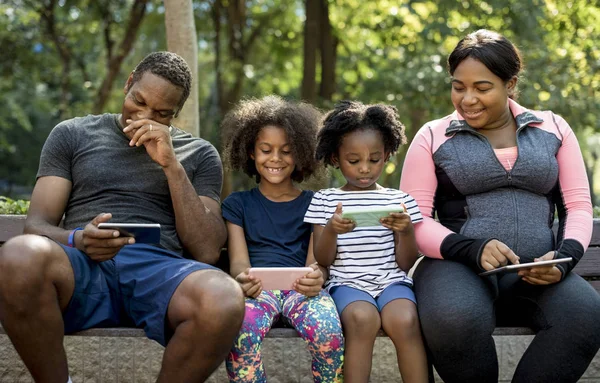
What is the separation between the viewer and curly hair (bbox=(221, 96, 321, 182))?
413 centimetres

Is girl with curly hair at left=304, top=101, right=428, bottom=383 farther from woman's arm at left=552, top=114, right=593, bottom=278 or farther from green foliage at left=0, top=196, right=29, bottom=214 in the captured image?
green foliage at left=0, top=196, right=29, bottom=214

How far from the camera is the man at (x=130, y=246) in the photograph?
317 cm

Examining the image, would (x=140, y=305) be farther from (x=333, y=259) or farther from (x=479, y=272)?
(x=479, y=272)

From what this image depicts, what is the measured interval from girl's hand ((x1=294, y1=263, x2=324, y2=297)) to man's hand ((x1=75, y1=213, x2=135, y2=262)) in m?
0.74

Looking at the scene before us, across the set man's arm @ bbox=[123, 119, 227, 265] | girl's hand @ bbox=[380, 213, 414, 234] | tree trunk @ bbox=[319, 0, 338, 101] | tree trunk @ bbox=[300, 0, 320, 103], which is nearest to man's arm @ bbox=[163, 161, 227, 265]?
man's arm @ bbox=[123, 119, 227, 265]

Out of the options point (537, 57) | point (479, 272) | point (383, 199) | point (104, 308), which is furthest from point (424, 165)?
point (537, 57)

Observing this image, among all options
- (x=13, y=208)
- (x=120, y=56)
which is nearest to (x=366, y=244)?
(x=13, y=208)

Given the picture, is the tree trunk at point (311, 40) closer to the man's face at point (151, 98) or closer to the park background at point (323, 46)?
the park background at point (323, 46)

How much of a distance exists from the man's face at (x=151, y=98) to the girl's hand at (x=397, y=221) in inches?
46.0

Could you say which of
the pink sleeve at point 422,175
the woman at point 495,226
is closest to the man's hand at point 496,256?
the woman at point 495,226

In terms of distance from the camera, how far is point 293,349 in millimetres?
4461

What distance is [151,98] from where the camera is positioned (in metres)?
3.86

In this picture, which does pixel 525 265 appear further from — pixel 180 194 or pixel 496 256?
pixel 180 194

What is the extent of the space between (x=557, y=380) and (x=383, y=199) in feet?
3.68
